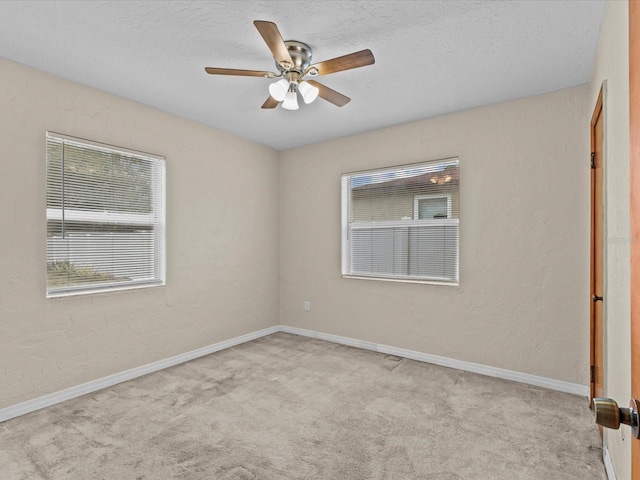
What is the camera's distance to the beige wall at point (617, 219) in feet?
4.61

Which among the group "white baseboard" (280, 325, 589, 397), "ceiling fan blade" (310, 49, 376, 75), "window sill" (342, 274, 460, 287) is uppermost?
"ceiling fan blade" (310, 49, 376, 75)

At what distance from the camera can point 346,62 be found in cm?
203

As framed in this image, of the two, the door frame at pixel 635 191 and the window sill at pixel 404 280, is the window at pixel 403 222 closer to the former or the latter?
the window sill at pixel 404 280

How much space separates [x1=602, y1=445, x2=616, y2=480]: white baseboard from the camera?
174 centimetres

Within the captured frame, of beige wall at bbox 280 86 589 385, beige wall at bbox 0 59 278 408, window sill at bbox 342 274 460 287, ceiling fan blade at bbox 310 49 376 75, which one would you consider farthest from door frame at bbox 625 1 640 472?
beige wall at bbox 0 59 278 408

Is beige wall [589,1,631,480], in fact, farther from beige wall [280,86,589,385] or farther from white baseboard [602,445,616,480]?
beige wall [280,86,589,385]

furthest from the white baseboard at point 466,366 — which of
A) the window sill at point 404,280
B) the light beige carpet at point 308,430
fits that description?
the window sill at point 404,280

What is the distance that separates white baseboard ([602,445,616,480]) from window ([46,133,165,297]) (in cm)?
362

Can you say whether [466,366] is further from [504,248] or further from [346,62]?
[346,62]

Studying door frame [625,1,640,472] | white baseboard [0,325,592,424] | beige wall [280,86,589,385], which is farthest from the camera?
beige wall [280,86,589,385]

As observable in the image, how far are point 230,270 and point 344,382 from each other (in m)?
1.92

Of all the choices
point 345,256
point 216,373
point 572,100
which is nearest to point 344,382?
point 216,373

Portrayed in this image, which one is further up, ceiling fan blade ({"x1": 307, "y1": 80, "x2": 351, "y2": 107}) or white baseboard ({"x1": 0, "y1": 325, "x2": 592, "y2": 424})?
ceiling fan blade ({"x1": 307, "y1": 80, "x2": 351, "y2": 107})

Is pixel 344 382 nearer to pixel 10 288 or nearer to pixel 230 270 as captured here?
pixel 230 270
